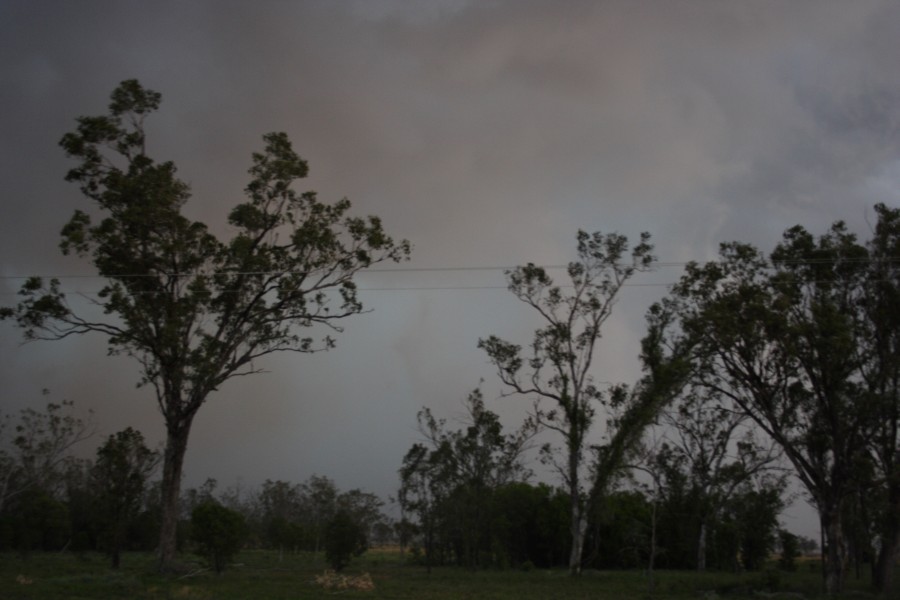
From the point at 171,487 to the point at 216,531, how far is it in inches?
134

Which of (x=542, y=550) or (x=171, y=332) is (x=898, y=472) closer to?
(x=171, y=332)

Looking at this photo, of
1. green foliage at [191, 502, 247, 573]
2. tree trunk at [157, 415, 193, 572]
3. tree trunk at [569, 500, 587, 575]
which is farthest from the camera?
tree trunk at [569, 500, 587, 575]

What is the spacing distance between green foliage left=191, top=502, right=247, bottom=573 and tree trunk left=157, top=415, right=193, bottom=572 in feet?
5.51

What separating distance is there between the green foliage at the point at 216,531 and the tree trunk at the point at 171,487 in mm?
1680

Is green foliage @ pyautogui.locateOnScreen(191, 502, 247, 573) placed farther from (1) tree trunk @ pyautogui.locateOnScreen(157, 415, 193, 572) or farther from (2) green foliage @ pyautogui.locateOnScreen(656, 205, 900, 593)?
(2) green foliage @ pyautogui.locateOnScreen(656, 205, 900, 593)

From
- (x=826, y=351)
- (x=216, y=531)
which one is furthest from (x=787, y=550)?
(x=216, y=531)

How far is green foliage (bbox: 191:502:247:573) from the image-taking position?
28906 millimetres

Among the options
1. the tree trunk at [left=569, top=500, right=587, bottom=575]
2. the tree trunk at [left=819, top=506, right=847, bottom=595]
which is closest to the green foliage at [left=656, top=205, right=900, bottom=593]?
the tree trunk at [left=819, top=506, right=847, bottom=595]

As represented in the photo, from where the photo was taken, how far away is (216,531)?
29.0 m

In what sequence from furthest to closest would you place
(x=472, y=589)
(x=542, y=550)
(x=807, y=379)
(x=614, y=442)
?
(x=542, y=550), (x=614, y=442), (x=807, y=379), (x=472, y=589)

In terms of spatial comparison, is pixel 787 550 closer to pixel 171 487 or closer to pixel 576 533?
pixel 576 533

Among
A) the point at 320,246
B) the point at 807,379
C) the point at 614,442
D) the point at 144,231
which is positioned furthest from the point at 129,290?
the point at 807,379

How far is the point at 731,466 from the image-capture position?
43.4 metres

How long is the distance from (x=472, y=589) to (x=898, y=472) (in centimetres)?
1819
